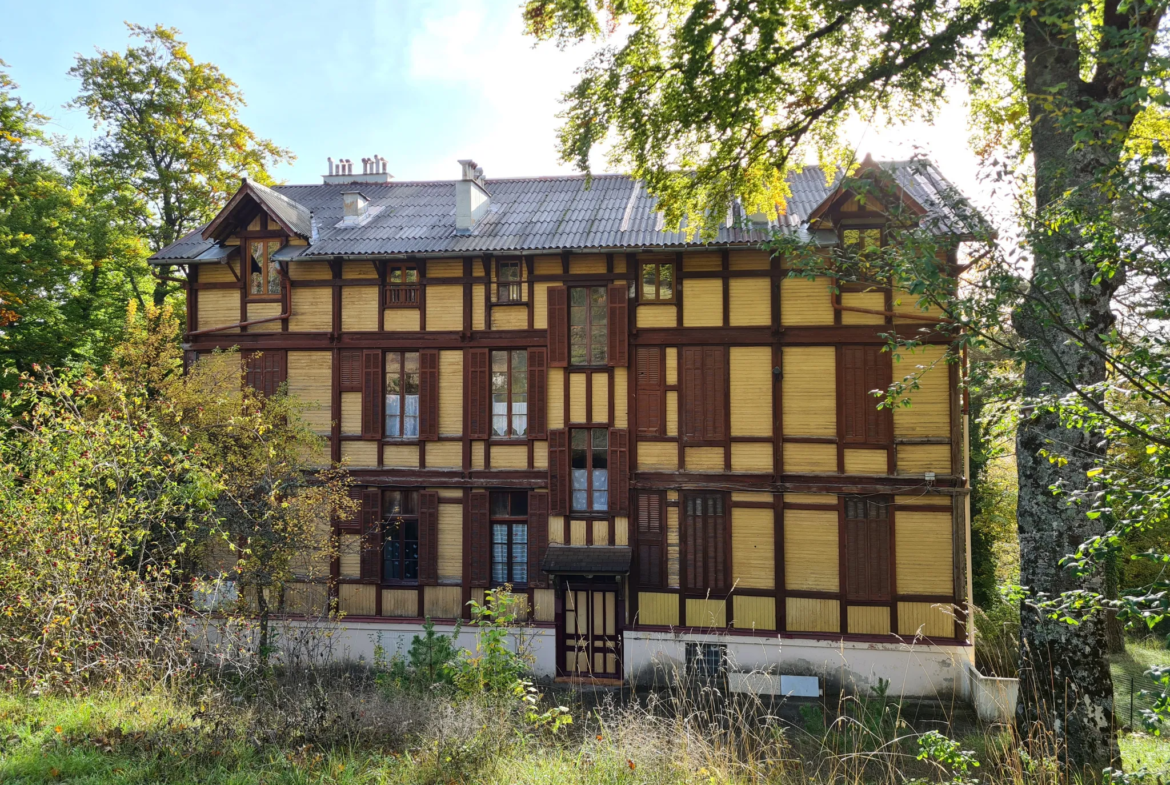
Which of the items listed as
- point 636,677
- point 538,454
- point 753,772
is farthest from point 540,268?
point 753,772

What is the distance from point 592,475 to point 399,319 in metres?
4.79

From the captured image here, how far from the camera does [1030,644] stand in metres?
6.77

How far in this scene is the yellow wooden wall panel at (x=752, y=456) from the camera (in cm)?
1270

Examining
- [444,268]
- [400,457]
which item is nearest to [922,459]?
[444,268]

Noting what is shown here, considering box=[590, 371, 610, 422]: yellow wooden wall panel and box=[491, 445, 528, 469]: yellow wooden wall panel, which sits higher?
box=[590, 371, 610, 422]: yellow wooden wall panel

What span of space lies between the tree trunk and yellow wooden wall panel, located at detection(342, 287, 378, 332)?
35.9ft

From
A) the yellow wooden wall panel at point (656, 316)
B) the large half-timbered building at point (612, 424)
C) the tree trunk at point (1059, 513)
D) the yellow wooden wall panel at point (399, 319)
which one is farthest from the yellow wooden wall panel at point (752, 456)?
the yellow wooden wall panel at point (399, 319)

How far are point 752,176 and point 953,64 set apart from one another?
2485mm

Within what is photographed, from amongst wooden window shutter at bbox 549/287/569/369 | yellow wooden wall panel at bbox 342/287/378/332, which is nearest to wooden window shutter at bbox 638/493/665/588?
wooden window shutter at bbox 549/287/569/369

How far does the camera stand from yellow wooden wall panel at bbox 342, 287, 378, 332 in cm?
1384

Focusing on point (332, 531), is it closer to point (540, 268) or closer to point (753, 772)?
point (540, 268)

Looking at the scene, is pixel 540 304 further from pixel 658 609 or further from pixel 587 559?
pixel 658 609

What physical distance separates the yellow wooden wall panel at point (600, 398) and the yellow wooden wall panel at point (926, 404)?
4999 mm

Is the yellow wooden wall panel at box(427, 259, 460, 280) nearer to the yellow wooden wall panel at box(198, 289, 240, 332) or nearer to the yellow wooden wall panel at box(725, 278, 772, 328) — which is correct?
the yellow wooden wall panel at box(198, 289, 240, 332)
